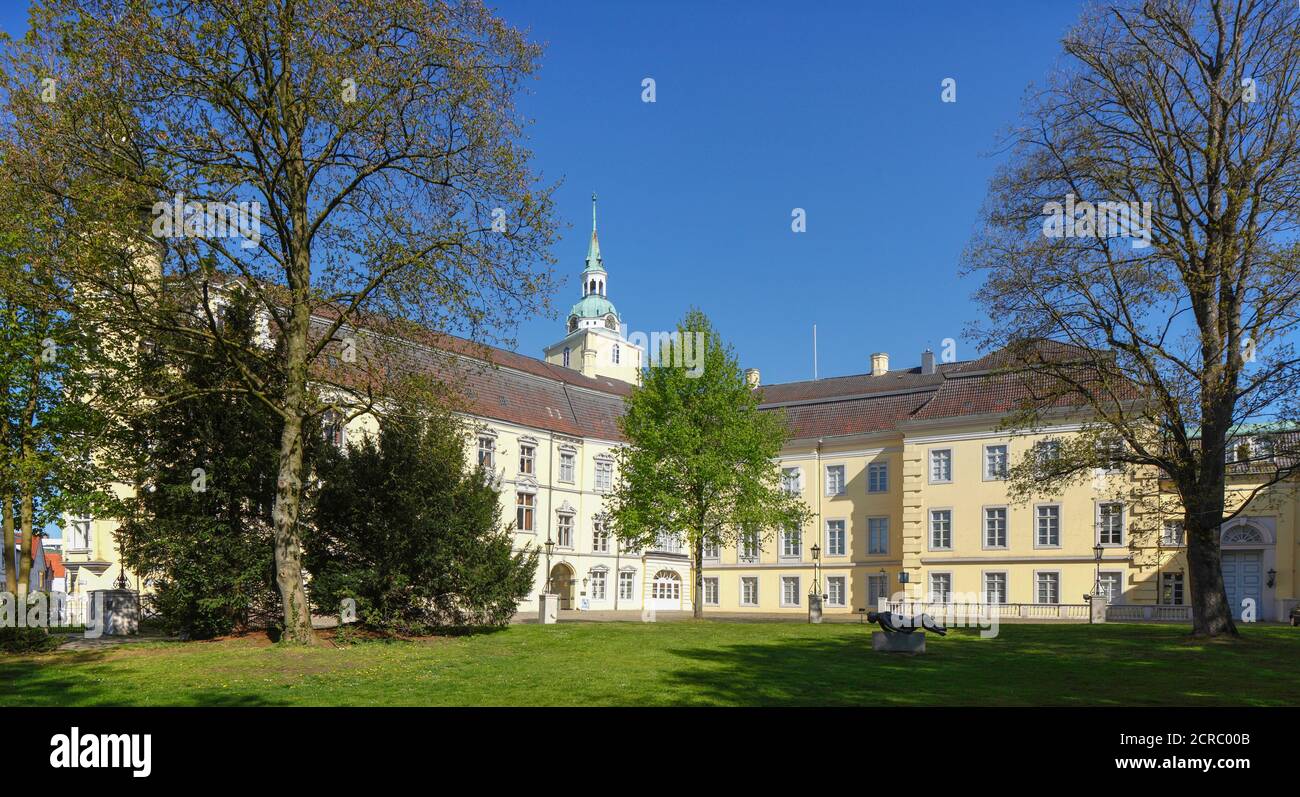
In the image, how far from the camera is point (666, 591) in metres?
61.8

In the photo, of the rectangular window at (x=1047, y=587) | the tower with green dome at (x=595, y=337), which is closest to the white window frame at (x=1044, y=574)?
the rectangular window at (x=1047, y=587)

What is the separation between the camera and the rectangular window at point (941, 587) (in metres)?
50.8

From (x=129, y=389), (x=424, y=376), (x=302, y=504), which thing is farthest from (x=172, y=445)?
(x=424, y=376)

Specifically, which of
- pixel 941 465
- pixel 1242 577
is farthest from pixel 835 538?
pixel 1242 577

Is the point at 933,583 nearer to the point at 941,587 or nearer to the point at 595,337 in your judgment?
the point at 941,587

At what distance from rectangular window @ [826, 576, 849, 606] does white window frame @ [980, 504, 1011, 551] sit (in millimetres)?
9225

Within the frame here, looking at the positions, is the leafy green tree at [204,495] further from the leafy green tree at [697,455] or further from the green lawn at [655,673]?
the leafy green tree at [697,455]

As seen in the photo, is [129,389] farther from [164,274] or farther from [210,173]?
[210,173]

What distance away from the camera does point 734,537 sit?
4216cm

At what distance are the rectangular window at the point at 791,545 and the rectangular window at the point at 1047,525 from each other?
1414 cm

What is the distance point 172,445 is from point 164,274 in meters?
4.31

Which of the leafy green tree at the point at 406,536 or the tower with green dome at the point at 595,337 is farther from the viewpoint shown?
the tower with green dome at the point at 595,337

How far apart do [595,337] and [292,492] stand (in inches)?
3818

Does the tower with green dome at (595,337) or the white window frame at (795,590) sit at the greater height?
the tower with green dome at (595,337)
